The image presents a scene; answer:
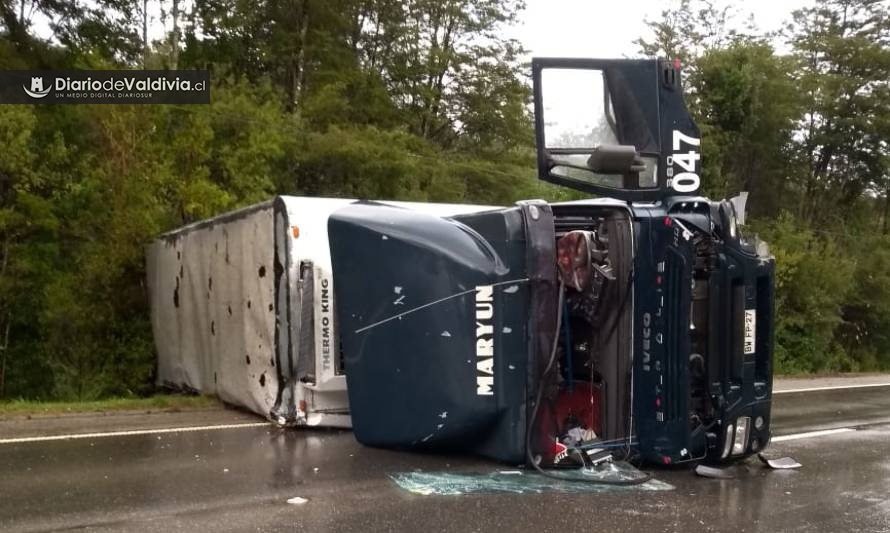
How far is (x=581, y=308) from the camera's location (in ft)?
19.7

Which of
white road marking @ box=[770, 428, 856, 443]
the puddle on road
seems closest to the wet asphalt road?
the puddle on road

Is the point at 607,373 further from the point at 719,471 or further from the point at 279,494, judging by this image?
the point at 279,494

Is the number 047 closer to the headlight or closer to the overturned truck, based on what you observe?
the overturned truck

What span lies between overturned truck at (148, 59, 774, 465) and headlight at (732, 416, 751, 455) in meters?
0.02

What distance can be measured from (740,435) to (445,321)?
2273 mm

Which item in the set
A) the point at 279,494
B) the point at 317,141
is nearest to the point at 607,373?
the point at 279,494

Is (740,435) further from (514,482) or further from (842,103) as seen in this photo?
(842,103)

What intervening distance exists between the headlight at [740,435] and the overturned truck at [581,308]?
23 mm

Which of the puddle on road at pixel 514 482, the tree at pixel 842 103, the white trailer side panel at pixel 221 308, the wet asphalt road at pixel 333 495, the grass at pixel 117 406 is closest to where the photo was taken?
the wet asphalt road at pixel 333 495

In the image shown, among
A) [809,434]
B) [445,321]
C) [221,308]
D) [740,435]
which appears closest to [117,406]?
[221,308]

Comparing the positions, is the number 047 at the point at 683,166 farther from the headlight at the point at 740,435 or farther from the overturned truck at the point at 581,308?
the headlight at the point at 740,435

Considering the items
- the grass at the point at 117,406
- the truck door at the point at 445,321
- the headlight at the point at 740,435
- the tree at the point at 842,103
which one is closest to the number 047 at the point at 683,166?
the truck door at the point at 445,321

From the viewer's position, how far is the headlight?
6.08m

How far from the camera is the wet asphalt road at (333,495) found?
4738 millimetres
